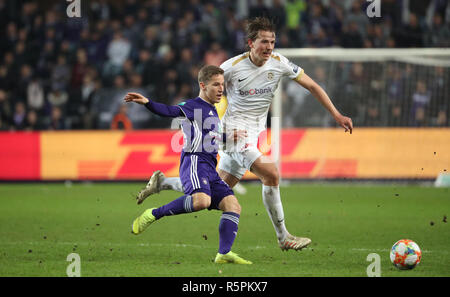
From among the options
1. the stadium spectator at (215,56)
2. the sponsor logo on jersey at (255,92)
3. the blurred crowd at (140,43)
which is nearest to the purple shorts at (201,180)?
the sponsor logo on jersey at (255,92)

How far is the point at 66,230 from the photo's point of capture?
918 cm

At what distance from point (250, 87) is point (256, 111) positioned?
0.90 feet

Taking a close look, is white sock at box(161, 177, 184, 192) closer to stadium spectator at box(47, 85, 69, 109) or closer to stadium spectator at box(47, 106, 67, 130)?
stadium spectator at box(47, 106, 67, 130)

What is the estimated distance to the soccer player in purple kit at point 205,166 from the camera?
670 centimetres

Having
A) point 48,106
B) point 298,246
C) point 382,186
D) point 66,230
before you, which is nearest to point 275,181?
point 298,246

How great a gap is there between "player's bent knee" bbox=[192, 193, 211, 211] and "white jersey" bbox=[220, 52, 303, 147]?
1.08 meters

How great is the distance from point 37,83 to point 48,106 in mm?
618

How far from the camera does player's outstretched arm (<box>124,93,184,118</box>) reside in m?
6.37

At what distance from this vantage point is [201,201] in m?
6.57

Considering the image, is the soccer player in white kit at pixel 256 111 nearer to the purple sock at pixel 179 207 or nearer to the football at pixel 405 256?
the purple sock at pixel 179 207

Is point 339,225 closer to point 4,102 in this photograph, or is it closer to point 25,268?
point 25,268

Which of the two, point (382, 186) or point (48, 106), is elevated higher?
point (48, 106)

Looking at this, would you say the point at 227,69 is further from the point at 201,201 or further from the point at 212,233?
the point at 212,233

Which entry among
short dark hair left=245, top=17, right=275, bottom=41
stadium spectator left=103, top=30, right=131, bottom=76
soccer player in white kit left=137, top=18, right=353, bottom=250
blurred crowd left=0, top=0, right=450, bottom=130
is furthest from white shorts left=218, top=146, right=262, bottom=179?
stadium spectator left=103, top=30, right=131, bottom=76
